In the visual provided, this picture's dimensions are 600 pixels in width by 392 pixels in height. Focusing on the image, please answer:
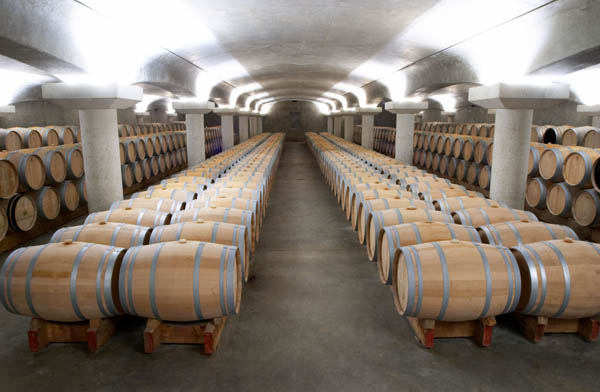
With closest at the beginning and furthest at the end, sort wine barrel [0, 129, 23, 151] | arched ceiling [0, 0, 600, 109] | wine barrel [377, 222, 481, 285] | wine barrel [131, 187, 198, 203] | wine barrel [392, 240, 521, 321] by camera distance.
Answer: wine barrel [392, 240, 521, 321] → wine barrel [377, 222, 481, 285] → arched ceiling [0, 0, 600, 109] → wine barrel [131, 187, 198, 203] → wine barrel [0, 129, 23, 151]

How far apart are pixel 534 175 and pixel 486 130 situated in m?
4.24

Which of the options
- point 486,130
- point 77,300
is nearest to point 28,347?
point 77,300

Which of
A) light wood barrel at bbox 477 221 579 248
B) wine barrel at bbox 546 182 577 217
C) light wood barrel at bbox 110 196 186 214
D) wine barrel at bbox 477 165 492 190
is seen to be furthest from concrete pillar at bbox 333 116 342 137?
light wood barrel at bbox 477 221 579 248

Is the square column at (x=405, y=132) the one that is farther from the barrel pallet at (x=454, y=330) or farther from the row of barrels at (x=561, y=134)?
the barrel pallet at (x=454, y=330)

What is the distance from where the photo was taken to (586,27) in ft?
15.7

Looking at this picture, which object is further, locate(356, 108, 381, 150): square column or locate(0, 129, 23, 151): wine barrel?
locate(356, 108, 381, 150): square column

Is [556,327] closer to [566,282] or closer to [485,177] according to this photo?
[566,282]

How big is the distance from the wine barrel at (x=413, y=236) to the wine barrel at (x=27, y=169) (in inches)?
229

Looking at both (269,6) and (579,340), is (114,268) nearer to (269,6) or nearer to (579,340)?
(579,340)

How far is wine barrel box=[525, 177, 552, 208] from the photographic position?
788cm

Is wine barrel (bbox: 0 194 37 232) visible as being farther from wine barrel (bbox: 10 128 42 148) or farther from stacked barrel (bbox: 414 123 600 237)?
stacked barrel (bbox: 414 123 600 237)

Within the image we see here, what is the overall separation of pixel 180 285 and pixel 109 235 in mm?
1290

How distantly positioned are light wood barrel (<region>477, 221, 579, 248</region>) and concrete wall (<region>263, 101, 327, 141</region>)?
3216 cm

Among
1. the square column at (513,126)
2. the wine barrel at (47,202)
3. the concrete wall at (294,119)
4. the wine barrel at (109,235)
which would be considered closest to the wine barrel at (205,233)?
the wine barrel at (109,235)
